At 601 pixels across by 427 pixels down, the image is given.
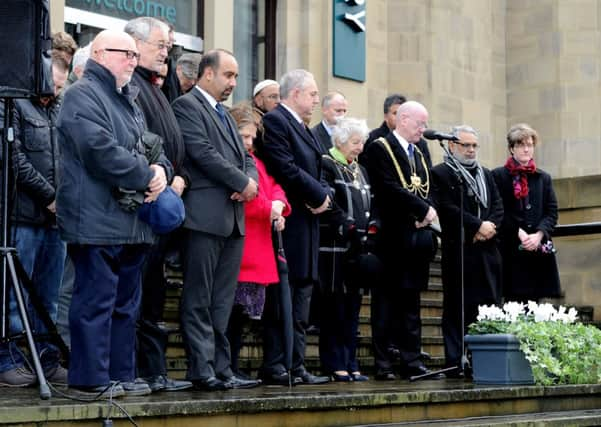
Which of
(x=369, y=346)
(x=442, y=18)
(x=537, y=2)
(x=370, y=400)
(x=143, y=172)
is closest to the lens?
(x=143, y=172)

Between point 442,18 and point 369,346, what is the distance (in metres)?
7.35

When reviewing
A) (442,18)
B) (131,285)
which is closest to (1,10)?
(131,285)

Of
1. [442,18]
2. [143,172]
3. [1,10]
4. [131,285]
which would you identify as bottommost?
[131,285]

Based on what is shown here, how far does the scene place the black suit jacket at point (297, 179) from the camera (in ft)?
29.5

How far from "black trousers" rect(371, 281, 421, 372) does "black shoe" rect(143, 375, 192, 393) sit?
2.48 metres

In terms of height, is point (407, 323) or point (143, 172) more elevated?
point (143, 172)

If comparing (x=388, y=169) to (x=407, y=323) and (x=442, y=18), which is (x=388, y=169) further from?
(x=442, y=18)

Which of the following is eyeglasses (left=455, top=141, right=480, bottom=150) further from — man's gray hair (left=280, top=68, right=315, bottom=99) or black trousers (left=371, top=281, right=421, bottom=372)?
man's gray hair (left=280, top=68, right=315, bottom=99)

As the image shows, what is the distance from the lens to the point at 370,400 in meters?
7.63

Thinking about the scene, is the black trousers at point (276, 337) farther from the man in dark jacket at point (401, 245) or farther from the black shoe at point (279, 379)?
the man in dark jacket at point (401, 245)

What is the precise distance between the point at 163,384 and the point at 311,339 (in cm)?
297

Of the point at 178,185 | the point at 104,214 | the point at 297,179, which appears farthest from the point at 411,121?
the point at 104,214

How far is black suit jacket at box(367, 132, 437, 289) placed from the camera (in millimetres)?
10039

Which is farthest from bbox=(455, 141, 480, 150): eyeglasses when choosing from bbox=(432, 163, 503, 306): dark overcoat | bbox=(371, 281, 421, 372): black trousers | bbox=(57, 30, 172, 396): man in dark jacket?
bbox=(57, 30, 172, 396): man in dark jacket
